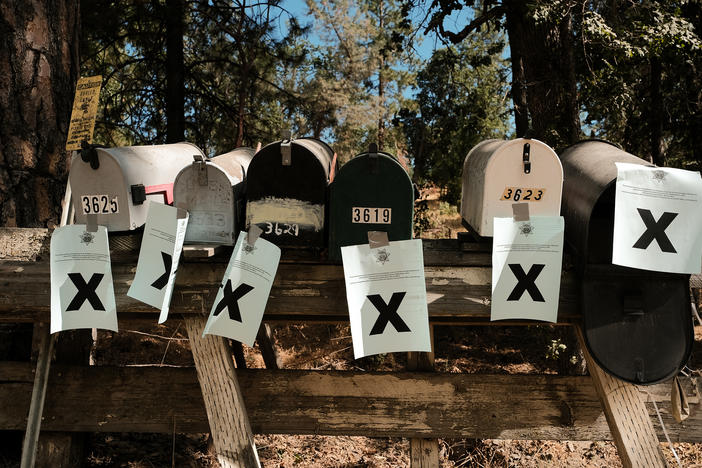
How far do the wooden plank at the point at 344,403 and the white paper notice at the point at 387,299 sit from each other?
576mm

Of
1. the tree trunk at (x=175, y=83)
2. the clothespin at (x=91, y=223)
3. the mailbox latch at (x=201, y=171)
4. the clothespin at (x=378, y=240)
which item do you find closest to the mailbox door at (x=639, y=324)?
the clothespin at (x=378, y=240)

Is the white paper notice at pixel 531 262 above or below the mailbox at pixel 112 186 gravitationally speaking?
below

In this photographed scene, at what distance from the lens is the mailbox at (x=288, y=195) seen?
164cm

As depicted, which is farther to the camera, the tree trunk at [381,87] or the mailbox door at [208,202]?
the tree trunk at [381,87]

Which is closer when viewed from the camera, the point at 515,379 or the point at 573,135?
the point at 515,379

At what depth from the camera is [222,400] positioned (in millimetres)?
1701

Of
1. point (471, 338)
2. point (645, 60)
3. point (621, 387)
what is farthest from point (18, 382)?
point (645, 60)

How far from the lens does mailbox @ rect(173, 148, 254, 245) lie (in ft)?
5.45

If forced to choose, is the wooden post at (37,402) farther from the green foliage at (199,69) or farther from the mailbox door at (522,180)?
the green foliage at (199,69)

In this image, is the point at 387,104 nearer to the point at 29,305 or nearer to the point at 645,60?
the point at 645,60

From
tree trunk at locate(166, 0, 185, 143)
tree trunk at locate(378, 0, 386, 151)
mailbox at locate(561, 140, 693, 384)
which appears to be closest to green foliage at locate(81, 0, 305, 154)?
tree trunk at locate(166, 0, 185, 143)

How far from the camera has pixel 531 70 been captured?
394 cm

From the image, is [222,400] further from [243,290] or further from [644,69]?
[644,69]

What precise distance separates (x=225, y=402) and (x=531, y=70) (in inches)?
130
